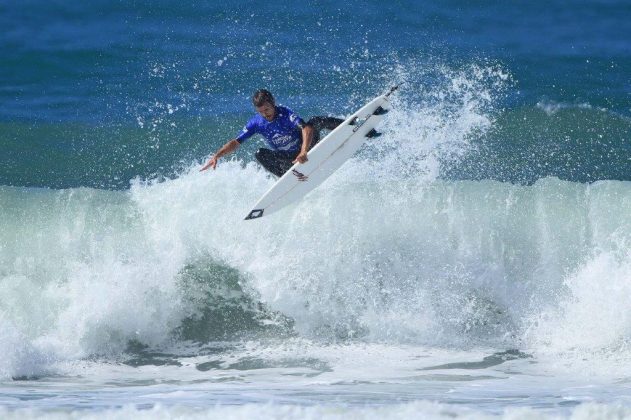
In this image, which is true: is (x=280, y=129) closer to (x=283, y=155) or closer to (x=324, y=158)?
(x=283, y=155)

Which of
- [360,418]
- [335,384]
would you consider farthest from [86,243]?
[360,418]

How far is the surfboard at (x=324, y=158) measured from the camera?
10.4 metres

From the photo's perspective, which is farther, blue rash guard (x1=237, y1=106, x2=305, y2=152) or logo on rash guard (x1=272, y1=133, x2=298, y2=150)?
logo on rash guard (x1=272, y1=133, x2=298, y2=150)

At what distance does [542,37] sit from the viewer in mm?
17969

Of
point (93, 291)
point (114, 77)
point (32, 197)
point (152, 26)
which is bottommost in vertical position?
point (93, 291)

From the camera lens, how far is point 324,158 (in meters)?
10.6

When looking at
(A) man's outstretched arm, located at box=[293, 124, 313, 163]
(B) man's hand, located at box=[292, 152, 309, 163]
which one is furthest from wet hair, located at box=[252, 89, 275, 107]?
(B) man's hand, located at box=[292, 152, 309, 163]

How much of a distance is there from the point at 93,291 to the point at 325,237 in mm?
2793

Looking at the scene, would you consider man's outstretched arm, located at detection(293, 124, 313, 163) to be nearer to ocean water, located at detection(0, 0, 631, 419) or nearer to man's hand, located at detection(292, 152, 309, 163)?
man's hand, located at detection(292, 152, 309, 163)

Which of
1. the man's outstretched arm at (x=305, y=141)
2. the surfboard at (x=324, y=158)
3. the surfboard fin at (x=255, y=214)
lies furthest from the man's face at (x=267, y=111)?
the surfboard fin at (x=255, y=214)

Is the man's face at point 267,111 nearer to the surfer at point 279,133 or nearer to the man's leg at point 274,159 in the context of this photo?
the surfer at point 279,133

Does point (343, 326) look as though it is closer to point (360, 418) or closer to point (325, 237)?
point (325, 237)

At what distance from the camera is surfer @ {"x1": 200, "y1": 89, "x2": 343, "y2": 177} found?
9969mm

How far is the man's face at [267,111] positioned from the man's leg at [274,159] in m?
0.49
